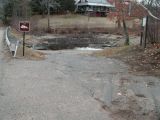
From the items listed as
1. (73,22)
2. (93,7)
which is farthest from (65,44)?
(93,7)

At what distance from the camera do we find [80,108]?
32.0 ft

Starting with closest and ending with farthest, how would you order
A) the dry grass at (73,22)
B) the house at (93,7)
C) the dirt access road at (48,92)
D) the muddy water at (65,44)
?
1. the dirt access road at (48,92)
2. the muddy water at (65,44)
3. the dry grass at (73,22)
4. the house at (93,7)

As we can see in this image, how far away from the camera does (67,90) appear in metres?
11.8

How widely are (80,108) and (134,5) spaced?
23838 millimetres

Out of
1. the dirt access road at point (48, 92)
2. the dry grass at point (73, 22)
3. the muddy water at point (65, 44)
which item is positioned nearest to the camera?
the dirt access road at point (48, 92)

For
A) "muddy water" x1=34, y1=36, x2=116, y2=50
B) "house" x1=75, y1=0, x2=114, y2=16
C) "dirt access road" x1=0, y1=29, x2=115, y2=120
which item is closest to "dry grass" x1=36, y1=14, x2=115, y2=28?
"house" x1=75, y1=0, x2=114, y2=16

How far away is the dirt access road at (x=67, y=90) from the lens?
9.33 meters

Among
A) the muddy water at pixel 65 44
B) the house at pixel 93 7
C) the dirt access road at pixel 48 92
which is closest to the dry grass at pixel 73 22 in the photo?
the house at pixel 93 7

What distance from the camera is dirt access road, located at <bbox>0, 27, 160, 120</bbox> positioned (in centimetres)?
933

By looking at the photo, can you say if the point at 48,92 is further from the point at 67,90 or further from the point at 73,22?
the point at 73,22

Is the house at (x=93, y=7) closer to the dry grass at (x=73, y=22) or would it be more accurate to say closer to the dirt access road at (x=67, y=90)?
the dry grass at (x=73, y=22)

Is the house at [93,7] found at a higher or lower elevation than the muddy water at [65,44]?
higher

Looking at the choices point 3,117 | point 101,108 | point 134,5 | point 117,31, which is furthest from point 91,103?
point 117,31

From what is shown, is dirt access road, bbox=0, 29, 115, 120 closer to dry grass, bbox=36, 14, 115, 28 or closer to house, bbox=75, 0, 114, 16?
dry grass, bbox=36, 14, 115, 28
